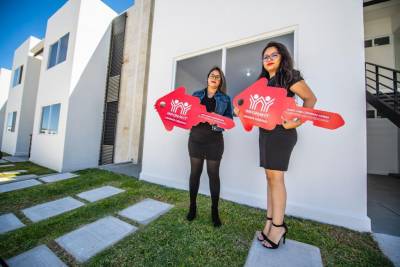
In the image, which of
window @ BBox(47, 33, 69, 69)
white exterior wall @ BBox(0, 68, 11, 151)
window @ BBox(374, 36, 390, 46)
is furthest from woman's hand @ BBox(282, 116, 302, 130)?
white exterior wall @ BBox(0, 68, 11, 151)

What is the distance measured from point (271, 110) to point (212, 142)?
67 centimetres

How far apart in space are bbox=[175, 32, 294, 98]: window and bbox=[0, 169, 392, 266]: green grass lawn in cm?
221

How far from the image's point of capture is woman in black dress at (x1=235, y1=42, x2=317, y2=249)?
→ 1.27 metres

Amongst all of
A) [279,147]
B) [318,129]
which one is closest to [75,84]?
[279,147]

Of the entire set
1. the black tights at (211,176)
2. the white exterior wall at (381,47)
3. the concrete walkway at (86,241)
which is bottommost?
the concrete walkway at (86,241)

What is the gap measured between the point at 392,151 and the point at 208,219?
7153mm

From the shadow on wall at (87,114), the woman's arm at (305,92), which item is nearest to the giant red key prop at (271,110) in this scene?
the woman's arm at (305,92)

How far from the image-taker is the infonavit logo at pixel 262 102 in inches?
49.1

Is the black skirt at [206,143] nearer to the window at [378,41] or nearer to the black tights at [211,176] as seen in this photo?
the black tights at [211,176]

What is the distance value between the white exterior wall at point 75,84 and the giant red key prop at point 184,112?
14.0ft

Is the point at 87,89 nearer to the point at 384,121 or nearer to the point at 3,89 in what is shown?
the point at 384,121

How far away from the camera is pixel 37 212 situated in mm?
2066

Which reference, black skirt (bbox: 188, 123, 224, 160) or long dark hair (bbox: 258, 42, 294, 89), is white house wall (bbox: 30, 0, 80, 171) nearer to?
black skirt (bbox: 188, 123, 224, 160)

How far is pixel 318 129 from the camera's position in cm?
202
